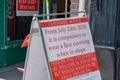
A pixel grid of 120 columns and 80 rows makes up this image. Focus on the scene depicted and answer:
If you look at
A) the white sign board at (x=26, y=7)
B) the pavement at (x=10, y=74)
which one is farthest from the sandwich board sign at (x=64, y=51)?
the white sign board at (x=26, y=7)

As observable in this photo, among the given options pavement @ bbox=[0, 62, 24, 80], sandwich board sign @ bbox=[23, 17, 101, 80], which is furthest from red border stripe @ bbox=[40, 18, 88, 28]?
pavement @ bbox=[0, 62, 24, 80]

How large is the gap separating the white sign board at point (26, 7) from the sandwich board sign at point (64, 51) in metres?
3.17

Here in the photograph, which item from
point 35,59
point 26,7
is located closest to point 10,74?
point 26,7

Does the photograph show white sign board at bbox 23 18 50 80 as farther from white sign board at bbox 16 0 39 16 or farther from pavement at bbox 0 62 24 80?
white sign board at bbox 16 0 39 16

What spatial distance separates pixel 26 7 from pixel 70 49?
11.5 feet

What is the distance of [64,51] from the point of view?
374 centimetres

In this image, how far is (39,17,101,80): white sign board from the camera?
3586mm

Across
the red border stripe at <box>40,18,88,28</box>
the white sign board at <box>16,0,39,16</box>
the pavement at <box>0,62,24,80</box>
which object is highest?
the white sign board at <box>16,0,39,16</box>

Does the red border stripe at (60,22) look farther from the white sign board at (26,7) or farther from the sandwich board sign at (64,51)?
the white sign board at (26,7)

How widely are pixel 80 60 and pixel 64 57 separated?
0.27m

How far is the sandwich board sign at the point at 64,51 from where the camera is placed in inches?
140

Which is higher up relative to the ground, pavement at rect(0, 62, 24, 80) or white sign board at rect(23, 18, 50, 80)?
white sign board at rect(23, 18, 50, 80)

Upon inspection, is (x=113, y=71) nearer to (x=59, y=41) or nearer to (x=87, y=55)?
(x=87, y=55)

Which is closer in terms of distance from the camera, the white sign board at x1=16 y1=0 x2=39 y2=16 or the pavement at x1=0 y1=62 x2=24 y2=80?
the pavement at x1=0 y1=62 x2=24 y2=80
